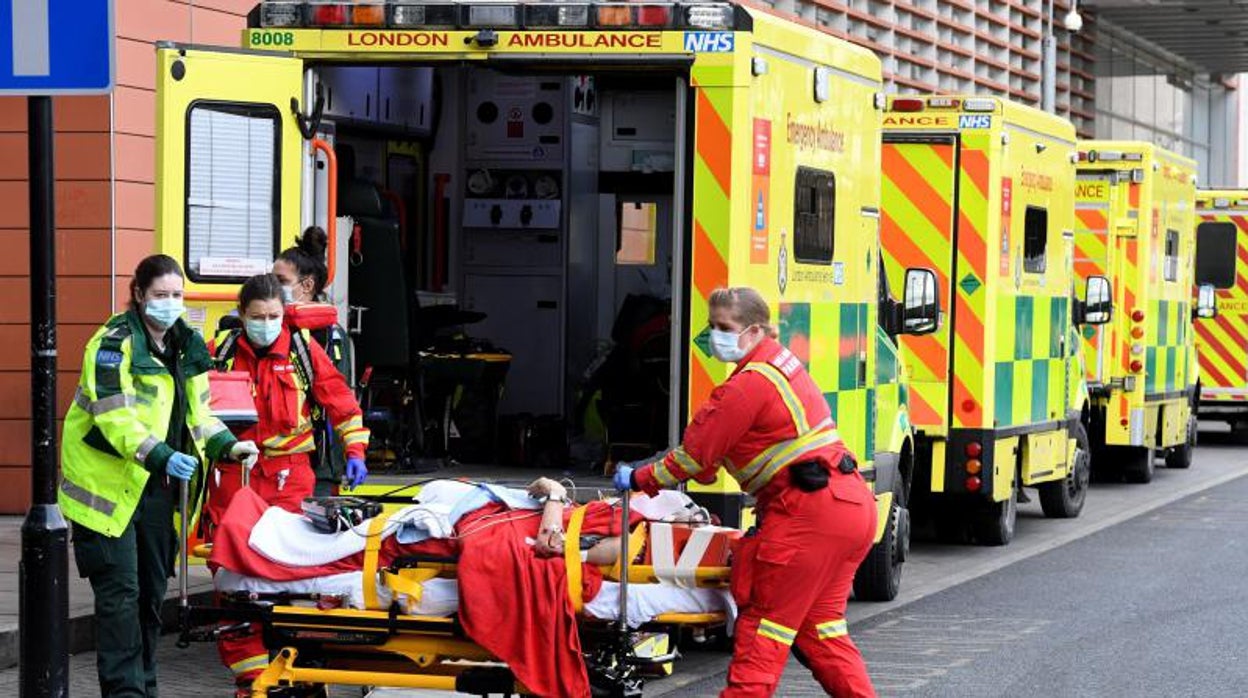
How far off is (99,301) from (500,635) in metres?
8.17

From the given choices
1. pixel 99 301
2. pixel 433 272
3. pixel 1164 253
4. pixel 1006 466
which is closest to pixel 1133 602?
pixel 1006 466

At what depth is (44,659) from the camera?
7.26 metres

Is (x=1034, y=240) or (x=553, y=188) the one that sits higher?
(x=553, y=188)

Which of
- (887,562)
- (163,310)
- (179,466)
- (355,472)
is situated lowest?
(887,562)

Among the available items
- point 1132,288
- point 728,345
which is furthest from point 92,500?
point 1132,288

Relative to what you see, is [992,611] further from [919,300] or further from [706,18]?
[706,18]

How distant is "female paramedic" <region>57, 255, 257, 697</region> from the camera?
777 cm

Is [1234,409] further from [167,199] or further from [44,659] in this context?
[44,659]

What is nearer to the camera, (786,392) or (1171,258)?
(786,392)

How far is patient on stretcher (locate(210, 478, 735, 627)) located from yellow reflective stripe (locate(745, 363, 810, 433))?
0.53 meters

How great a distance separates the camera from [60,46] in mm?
7125

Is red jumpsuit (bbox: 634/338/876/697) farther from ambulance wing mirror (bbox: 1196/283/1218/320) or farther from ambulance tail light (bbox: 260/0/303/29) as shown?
ambulance wing mirror (bbox: 1196/283/1218/320)

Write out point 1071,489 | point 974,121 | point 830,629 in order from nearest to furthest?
point 830,629 → point 974,121 → point 1071,489

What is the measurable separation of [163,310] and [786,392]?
2.15 meters
